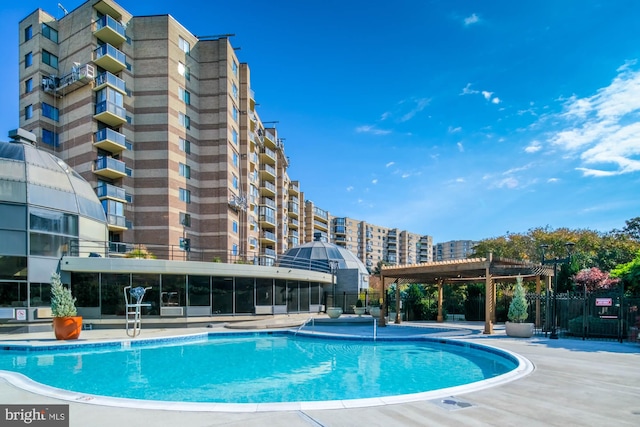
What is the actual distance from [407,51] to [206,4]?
28.4 feet

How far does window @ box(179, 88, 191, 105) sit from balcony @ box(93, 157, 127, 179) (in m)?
7.50

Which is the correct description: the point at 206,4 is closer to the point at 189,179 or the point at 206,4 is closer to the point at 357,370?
the point at 357,370

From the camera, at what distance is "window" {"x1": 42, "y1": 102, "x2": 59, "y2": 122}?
30525 mm

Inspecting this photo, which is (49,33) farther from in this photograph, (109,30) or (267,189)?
(267,189)

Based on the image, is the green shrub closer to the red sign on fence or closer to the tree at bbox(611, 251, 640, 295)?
the red sign on fence

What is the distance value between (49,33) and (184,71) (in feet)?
34.7

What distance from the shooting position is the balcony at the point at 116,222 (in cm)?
2770

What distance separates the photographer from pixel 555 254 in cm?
3422

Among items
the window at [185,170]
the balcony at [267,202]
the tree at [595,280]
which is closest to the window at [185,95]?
the window at [185,170]

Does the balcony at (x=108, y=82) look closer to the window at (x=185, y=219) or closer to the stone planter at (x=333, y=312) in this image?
the window at (x=185, y=219)

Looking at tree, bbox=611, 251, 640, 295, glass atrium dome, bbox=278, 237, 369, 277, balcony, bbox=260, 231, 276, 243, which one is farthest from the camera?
balcony, bbox=260, 231, 276, 243

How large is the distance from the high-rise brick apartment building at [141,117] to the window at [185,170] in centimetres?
8

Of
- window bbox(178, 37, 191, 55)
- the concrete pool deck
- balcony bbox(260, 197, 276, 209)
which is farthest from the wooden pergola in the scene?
balcony bbox(260, 197, 276, 209)

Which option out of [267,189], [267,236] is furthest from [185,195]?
[267,236]
